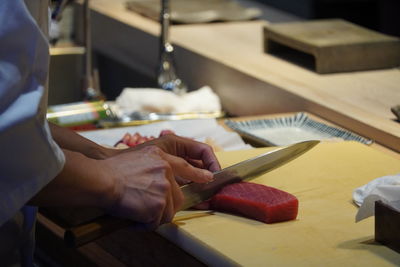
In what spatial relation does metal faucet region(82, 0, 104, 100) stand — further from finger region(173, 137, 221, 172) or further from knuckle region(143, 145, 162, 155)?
knuckle region(143, 145, 162, 155)

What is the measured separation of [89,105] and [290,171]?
86 cm


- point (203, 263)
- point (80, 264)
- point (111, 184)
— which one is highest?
point (111, 184)

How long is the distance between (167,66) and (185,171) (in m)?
1.13

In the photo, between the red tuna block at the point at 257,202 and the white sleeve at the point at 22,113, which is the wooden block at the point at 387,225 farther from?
the white sleeve at the point at 22,113

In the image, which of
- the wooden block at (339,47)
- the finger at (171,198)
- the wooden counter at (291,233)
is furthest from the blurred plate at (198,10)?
the finger at (171,198)

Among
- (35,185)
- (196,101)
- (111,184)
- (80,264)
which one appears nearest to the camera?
(35,185)

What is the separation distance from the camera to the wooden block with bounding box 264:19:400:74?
2.38m

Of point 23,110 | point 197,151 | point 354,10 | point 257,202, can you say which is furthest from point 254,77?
point 354,10

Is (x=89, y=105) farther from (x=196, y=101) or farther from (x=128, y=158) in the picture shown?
(x=128, y=158)

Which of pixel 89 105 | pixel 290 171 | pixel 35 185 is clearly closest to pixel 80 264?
pixel 290 171

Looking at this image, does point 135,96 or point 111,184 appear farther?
point 135,96

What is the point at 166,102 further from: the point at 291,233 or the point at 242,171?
the point at 291,233

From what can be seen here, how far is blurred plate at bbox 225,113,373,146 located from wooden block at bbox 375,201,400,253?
23.8 inches

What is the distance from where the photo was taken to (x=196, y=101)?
2.36m
